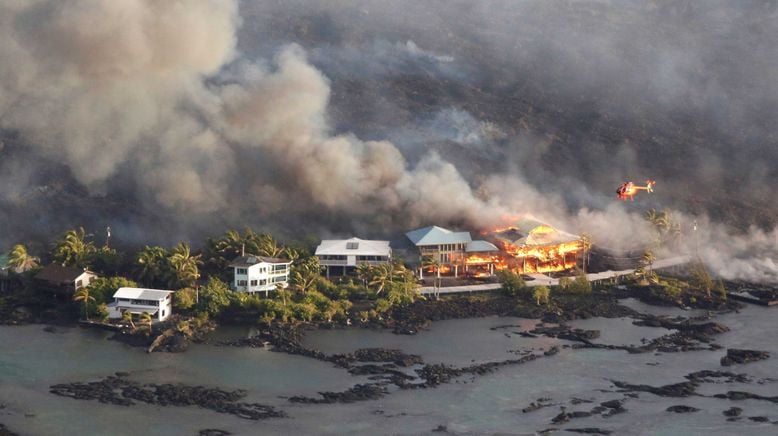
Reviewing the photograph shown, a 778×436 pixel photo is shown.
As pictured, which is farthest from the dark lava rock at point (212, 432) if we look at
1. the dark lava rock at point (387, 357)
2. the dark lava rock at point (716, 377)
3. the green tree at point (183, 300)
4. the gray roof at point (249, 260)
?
the dark lava rock at point (716, 377)

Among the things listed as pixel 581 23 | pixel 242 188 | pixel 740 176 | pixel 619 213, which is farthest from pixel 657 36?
pixel 242 188

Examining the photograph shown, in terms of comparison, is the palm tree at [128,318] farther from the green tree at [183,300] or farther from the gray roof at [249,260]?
the gray roof at [249,260]

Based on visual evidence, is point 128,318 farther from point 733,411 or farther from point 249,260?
point 733,411

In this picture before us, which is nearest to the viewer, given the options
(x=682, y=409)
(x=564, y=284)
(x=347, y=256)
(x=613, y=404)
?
(x=682, y=409)

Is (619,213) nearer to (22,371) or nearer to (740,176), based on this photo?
(740,176)

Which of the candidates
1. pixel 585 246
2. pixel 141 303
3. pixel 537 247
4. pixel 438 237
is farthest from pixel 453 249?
pixel 141 303
